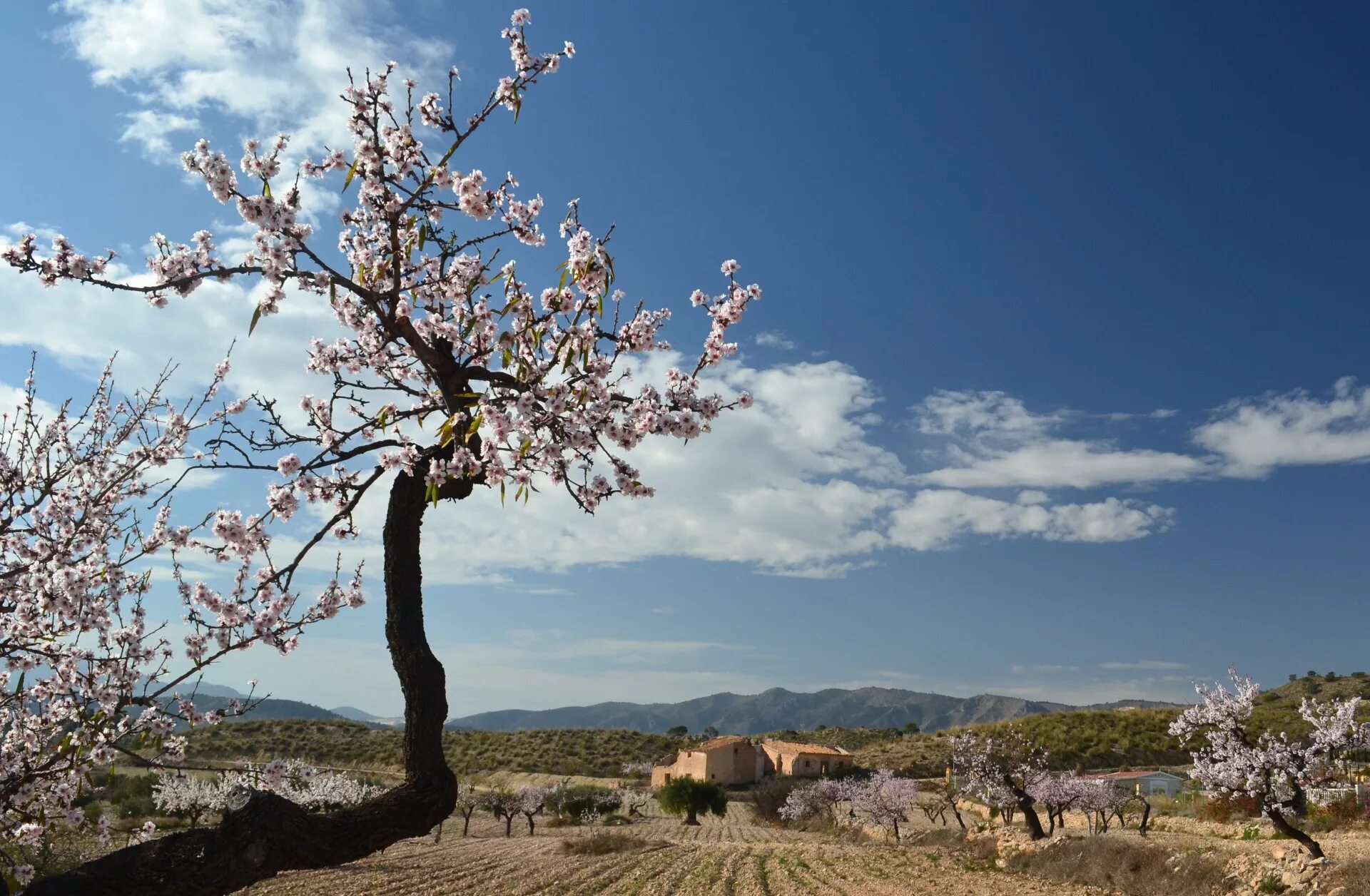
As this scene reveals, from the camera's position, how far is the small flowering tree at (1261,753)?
16000 mm

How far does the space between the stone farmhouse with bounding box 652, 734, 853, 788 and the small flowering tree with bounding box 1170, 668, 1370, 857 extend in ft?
118

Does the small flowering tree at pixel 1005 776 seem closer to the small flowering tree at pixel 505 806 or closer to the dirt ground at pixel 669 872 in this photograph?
the dirt ground at pixel 669 872

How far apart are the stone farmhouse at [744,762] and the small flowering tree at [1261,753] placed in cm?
3601

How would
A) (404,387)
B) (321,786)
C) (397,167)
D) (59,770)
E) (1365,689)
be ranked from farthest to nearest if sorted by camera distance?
(1365,689), (321,786), (404,387), (59,770), (397,167)

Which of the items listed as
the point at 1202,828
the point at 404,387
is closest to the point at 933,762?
the point at 1202,828

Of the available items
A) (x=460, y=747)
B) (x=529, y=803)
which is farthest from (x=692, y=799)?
(x=460, y=747)

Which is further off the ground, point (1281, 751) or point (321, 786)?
point (1281, 751)

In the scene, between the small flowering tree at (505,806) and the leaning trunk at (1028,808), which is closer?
the leaning trunk at (1028,808)

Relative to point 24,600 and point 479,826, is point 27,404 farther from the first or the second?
point 479,826

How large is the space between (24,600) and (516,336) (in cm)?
354

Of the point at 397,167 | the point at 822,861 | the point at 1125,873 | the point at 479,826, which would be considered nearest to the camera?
the point at 397,167

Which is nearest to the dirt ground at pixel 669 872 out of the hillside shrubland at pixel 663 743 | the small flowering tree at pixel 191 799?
the small flowering tree at pixel 191 799

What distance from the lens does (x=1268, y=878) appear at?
15.5 m

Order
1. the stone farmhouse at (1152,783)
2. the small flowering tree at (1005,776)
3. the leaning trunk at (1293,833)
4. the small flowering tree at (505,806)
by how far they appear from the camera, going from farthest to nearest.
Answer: the stone farmhouse at (1152,783)
the small flowering tree at (505,806)
the small flowering tree at (1005,776)
the leaning trunk at (1293,833)
